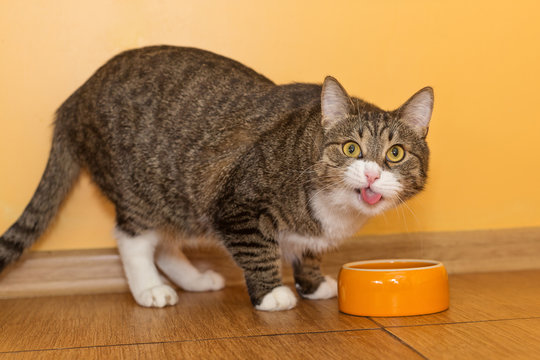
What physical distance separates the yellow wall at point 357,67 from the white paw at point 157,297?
416mm

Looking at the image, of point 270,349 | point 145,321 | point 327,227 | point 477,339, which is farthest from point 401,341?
point 145,321

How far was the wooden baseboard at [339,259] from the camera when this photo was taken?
244 centimetres

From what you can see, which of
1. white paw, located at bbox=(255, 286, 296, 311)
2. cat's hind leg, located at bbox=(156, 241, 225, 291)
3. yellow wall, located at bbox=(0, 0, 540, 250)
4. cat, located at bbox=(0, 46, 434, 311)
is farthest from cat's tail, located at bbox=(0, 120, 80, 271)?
white paw, located at bbox=(255, 286, 296, 311)

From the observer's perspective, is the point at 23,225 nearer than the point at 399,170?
No

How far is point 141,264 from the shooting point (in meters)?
2.25

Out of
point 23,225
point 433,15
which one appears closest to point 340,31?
point 433,15

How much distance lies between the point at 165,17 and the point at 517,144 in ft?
4.85

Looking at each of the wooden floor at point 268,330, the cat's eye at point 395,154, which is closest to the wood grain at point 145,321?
the wooden floor at point 268,330

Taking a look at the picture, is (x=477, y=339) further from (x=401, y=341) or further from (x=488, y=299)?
(x=488, y=299)

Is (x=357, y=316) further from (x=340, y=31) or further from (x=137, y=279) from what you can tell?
(x=340, y=31)

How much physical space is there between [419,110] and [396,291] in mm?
537

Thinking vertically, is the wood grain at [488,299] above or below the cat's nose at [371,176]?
below

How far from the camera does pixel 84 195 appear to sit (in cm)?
248

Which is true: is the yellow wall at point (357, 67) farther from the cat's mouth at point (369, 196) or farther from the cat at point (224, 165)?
the cat's mouth at point (369, 196)
